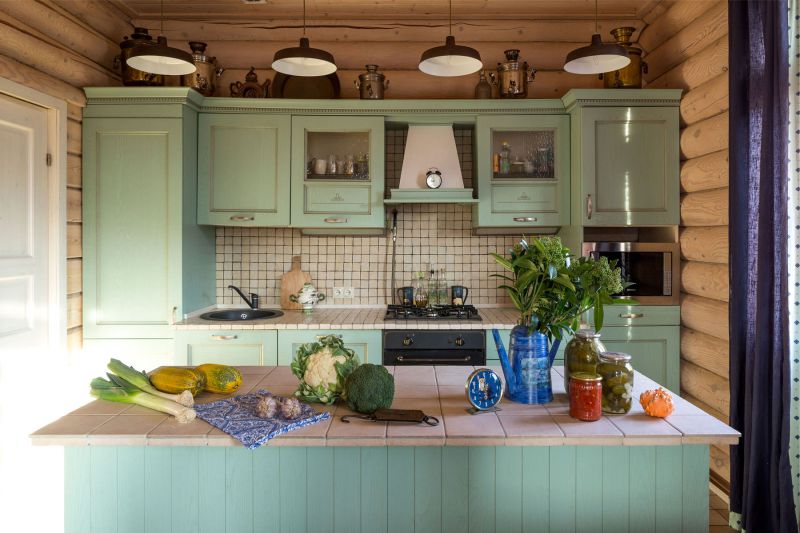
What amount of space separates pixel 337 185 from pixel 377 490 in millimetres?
2293

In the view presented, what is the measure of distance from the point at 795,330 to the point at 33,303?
357 centimetres

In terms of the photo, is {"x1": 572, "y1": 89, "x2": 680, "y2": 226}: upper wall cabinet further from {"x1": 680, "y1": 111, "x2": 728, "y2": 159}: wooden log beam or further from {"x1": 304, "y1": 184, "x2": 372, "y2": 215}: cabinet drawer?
{"x1": 304, "y1": 184, "x2": 372, "y2": 215}: cabinet drawer

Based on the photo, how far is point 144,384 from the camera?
1.71 meters

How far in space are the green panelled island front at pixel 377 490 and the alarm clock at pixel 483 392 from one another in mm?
132

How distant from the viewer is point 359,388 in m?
1.60

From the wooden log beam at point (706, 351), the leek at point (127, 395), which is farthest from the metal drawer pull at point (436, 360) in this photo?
the leek at point (127, 395)

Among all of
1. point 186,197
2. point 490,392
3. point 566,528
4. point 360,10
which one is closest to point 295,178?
point 186,197

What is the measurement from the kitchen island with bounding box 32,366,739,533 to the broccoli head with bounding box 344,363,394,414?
0.06 meters

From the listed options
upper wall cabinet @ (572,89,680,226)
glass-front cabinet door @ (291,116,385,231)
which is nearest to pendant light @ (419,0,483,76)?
glass-front cabinet door @ (291,116,385,231)

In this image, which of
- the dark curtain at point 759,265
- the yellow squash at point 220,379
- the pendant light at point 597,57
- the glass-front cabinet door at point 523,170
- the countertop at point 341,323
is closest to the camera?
the yellow squash at point 220,379

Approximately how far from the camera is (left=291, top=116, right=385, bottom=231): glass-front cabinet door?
3.52 meters

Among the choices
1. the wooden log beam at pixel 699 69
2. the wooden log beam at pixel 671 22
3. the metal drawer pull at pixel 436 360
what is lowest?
the metal drawer pull at pixel 436 360

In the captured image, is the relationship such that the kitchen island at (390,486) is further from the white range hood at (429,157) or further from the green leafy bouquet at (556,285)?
the white range hood at (429,157)

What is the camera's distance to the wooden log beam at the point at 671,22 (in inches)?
122
